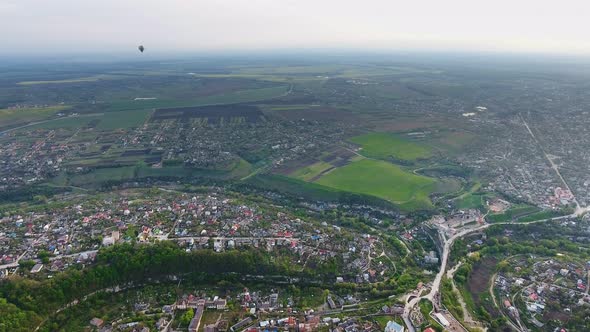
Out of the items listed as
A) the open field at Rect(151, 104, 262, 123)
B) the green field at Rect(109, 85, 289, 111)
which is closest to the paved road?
the open field at Rect(151, 104, 262, 123)

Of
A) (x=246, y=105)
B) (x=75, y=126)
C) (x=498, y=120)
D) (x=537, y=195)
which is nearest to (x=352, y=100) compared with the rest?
(x=246, y=105)

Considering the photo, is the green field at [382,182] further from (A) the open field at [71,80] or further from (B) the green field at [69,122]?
(A) the open field at [71,80]

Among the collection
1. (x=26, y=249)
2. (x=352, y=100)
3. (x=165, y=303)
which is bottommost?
(x=165, y=303)

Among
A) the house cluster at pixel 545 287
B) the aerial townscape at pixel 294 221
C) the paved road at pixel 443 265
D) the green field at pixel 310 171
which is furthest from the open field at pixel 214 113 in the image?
the house cluster at pixel 545 287

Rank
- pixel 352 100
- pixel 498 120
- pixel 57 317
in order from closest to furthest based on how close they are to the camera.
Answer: pixel 57 317 → pixel 498 120 → pixel 352 100

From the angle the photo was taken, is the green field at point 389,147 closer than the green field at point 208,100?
Yes

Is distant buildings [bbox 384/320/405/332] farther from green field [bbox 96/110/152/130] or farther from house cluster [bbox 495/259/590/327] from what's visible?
green field [bbox 96/110/152/130]

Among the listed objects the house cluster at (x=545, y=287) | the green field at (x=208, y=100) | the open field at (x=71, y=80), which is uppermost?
the open field at (x=71, y=80)

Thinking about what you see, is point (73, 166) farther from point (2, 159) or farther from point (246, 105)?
point (246, 105)
